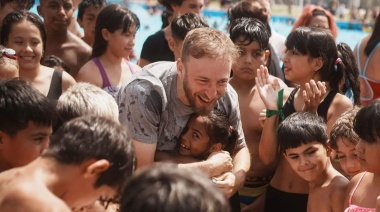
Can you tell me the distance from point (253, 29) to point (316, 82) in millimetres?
596

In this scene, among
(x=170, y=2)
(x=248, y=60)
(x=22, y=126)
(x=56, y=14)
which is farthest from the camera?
(x=170, y=2)

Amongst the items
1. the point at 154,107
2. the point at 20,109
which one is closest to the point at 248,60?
the point at 154,107

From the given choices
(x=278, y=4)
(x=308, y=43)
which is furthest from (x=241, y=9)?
(x=278, y=4)

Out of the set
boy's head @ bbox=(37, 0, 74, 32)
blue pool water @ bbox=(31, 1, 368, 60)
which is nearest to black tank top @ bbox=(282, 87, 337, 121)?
boy's head @ bbox=(37, 0, 74, 32)

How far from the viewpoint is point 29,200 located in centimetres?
238

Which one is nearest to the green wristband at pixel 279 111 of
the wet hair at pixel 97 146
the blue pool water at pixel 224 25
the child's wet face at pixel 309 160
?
the child's wet face at pixel 309 160

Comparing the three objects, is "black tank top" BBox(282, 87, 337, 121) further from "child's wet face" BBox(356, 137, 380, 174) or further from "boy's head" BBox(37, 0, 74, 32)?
"boy's head" BBox(37, 0, 74, 32)

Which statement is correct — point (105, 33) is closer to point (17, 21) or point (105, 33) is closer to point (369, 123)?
point (17, 21)

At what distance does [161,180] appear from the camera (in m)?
2.10

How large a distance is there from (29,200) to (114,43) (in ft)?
9.32

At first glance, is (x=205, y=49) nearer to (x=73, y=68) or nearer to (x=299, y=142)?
(x=299, y=142)

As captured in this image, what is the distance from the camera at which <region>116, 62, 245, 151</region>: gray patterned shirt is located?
12.2ft

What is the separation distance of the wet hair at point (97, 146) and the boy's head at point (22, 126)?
45 centimetres

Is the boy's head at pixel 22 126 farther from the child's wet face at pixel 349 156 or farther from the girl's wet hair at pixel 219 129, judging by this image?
the child's wet face at pixel 349 156
